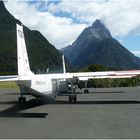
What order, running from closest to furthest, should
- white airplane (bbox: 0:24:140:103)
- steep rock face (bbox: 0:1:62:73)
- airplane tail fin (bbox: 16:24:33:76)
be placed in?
white airplane (bbox: 0:24:140:103), airplane tail fin (bbox: 16:24:33:76), steep rock face (bbox: 0:1:62:73)

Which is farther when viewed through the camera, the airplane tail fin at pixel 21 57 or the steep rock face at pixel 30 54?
the steep rock face at pixel 30 54

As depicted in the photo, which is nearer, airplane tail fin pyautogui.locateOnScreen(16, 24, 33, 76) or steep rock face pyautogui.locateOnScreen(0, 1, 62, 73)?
airplane tail fin pyautogui.locateOnScreen(16, 24, 33, 76)

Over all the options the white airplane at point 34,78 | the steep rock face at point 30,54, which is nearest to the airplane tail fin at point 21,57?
the white airplane at point 34,78

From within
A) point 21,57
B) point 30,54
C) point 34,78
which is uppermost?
point 30,54

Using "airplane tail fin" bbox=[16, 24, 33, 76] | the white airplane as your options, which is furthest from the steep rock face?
"airplane tail fin" bbox=[16, 24, 33, 76]

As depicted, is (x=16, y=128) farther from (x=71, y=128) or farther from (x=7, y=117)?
(x=7, y=117)

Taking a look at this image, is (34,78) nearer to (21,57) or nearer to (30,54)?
(21,57)

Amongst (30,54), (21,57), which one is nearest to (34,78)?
(21,57)

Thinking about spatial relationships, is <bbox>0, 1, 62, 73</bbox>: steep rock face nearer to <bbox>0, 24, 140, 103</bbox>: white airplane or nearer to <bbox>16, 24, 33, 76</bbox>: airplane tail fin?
<bbox>0, 24, 140, 103</bbox>: white airplane

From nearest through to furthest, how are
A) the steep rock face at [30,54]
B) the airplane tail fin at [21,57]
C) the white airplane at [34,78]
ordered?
the white airplane at [34,78]
the airplane tail fin at [21,57]
the steep rock face at [30,54]

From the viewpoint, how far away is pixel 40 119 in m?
16.3

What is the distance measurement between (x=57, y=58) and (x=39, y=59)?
56.1ft

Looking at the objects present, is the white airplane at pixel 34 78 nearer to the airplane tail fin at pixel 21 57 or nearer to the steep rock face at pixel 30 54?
the airplane tail fin at pixel 21 57

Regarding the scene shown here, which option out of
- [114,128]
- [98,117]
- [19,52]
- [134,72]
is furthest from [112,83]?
[114,128]
